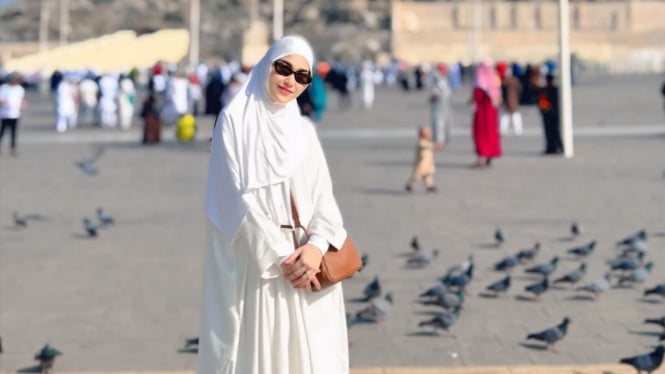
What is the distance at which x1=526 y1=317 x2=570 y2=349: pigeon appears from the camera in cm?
741

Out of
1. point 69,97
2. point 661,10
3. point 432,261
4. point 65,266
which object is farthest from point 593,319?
point 661,10

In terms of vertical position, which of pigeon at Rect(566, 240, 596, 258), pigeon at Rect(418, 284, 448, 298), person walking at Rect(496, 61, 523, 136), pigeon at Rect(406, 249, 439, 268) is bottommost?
pigeon at Rect(418, 284, 448, 298)

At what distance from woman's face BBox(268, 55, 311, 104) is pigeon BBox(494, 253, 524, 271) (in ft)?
17.6

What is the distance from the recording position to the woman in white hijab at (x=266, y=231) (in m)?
4.52

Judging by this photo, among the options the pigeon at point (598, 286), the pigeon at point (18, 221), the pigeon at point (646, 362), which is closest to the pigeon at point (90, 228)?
the pigeon at point (18, 221)

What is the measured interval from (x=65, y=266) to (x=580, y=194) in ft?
19.0

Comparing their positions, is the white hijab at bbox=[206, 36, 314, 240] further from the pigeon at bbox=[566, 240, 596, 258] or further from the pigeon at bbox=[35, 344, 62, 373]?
the pigeon at bbox=[566, 240, 596, 258]

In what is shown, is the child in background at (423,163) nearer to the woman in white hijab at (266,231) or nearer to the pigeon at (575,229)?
the pigeon at (575,229)

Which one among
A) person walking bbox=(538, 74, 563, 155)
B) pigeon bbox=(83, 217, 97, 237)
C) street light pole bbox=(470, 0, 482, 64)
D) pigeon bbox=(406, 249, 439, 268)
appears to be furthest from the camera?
street light pole bbox=(470, 0, 482, 64)

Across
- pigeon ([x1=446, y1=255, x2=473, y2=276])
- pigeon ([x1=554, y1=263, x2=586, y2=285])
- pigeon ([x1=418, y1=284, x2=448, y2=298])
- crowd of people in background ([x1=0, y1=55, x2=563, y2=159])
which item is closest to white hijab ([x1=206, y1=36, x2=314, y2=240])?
pigeon ([x1=418, y1=284, x2=448, y2=298])

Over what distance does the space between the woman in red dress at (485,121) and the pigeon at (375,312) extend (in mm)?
8880

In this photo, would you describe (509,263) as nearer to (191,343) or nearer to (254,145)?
(191,343)

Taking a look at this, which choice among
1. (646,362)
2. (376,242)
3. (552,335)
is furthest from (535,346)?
A: (376,242)

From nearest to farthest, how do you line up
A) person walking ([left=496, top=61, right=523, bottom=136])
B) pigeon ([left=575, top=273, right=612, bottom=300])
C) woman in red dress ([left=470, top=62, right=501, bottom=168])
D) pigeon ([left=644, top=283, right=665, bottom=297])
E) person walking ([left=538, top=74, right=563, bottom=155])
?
pigeon ([left=644, top=283, right=665, bottom=297]), pigeon ([left=575, top=273, right=612, bottom=300]), woman in red dress ([left=470, top=62, right=501, bottom=168]), person walking ([left=538, top=74, right=563, bottom=155]), person walking ([left=496, top=61, right=523, bottom=136])
